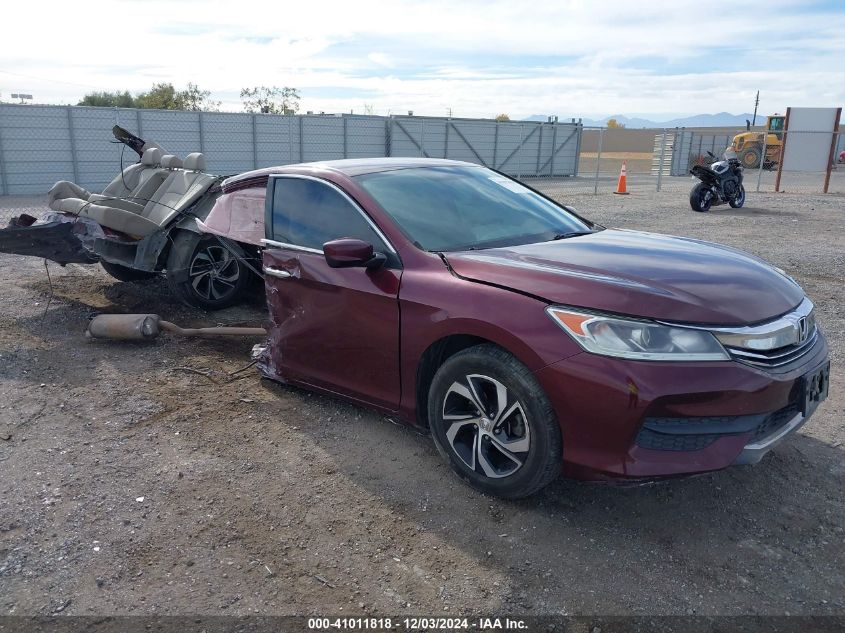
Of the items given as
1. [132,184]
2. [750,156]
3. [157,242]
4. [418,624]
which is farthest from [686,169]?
[418,624]

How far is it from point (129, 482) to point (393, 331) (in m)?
1.57

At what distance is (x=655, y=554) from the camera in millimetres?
2992

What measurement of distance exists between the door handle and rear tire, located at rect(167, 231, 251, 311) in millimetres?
2212

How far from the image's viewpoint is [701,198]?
16.5 metres

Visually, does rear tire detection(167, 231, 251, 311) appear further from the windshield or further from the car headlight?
the car headlight

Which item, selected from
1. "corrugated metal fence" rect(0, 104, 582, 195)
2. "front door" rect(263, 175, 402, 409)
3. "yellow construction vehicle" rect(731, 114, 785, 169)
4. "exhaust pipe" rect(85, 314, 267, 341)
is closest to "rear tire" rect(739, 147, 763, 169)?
"yellow construction vehicle" rect(731, 114, 785, 169)

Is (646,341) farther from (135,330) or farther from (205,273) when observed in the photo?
(205,273)

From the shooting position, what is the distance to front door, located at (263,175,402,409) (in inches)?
148

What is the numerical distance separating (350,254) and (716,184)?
14979 mm

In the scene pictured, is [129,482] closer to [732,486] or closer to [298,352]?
[298,352]

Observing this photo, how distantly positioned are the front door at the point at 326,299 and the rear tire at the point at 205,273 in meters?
2.23

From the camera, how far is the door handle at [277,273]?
4.31 meters

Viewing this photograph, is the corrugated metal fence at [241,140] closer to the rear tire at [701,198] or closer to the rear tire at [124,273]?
the rear tire at [124,273]

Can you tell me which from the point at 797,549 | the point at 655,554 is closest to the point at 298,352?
the point at 655,554
